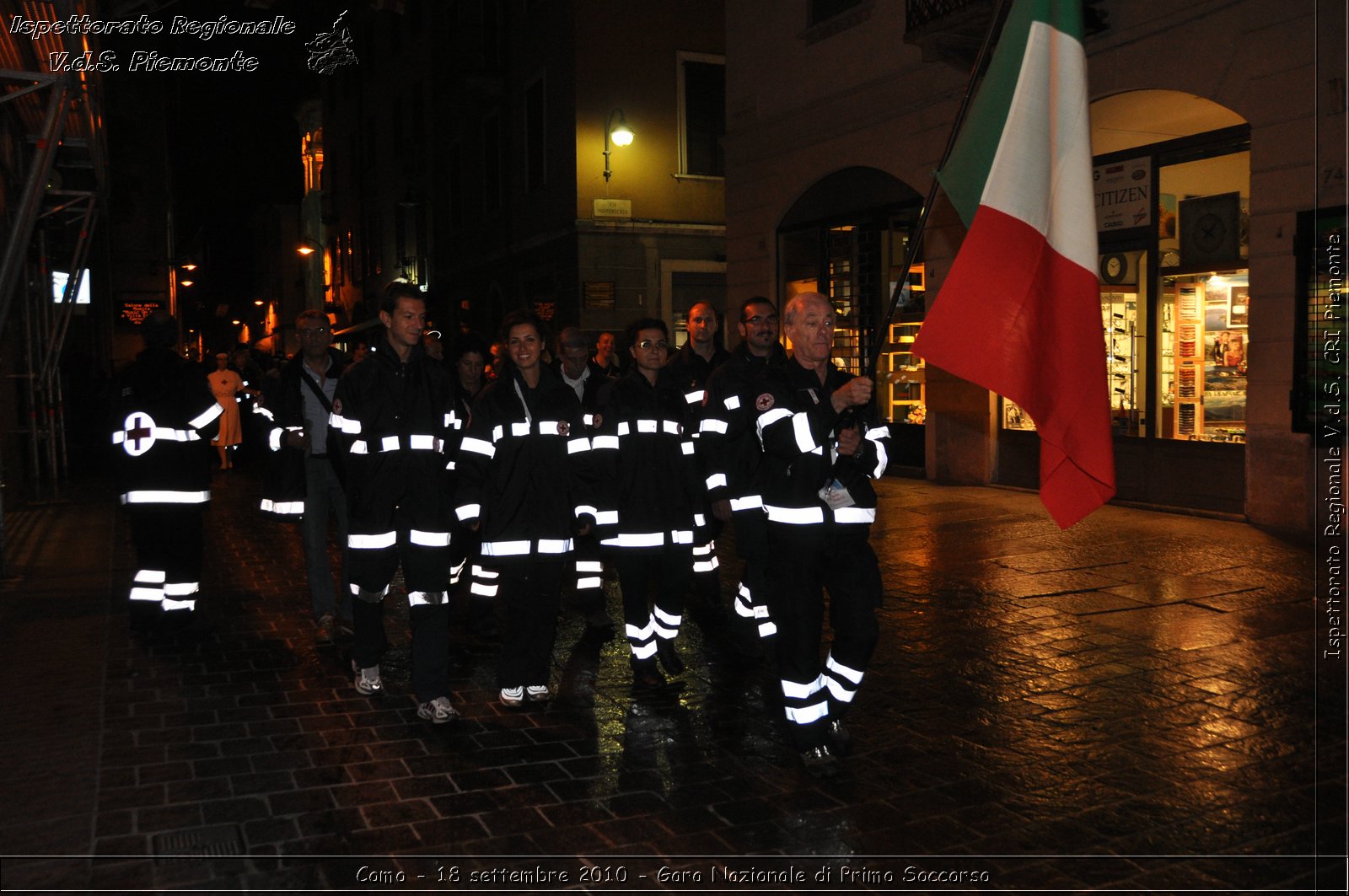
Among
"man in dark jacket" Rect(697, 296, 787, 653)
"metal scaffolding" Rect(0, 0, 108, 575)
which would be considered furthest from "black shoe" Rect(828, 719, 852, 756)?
"metal scaffolding" Rect(0, 0, 108, 575)

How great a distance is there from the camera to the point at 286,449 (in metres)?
7.37

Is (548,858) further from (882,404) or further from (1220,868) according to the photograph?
(882,404)

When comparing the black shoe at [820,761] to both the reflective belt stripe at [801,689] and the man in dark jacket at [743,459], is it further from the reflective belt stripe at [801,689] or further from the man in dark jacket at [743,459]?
the man in dark jacket at [743,459]

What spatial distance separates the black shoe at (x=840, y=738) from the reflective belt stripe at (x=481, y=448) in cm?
225

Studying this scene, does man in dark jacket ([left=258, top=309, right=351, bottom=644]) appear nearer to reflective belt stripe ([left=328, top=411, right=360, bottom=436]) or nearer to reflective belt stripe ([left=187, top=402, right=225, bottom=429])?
reflective belt stripe ([left=187, top=402, right=225, bottom=429])

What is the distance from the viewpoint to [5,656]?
711 centimetres

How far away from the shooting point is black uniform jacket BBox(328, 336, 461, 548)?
228 inches

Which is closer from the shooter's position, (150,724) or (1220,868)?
(1220,868)

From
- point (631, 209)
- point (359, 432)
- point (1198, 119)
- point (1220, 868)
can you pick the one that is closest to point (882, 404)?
point (1198, 119)

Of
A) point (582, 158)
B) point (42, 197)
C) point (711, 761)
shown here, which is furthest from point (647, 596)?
point (582, 158)

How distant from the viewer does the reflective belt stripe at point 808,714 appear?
16.1 feet

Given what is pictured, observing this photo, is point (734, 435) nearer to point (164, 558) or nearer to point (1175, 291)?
point (164, 558)

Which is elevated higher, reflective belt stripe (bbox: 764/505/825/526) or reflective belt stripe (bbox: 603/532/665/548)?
reflective belt stripe (bbox: 764/505/825/526)

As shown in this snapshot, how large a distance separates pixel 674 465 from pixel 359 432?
6.12ft
